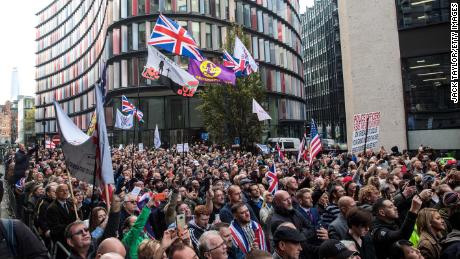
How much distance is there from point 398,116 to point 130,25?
31534 mm

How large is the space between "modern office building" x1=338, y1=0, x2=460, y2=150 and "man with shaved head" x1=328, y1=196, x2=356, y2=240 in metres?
22.9

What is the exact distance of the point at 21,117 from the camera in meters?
138

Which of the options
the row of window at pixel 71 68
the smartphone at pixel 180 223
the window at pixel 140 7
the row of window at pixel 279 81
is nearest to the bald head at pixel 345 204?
the smartphone at pixel 180 223

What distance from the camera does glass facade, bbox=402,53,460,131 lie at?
25.8m

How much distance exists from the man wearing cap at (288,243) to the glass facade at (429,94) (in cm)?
2505

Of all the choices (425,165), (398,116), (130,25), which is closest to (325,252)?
(425,165)

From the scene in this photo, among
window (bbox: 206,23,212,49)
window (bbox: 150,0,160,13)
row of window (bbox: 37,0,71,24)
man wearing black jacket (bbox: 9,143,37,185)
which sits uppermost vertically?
row of window (bbox: 37,0,71,24)

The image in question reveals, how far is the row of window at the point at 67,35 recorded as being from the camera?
63.6 meters

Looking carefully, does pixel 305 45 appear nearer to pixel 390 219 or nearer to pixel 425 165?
pixel 425 165

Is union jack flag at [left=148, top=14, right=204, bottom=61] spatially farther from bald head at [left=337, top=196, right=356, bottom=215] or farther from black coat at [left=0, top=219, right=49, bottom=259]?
black coat at [left=0, top=219, right=49, bottom=259]

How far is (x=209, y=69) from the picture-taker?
19.0 metres

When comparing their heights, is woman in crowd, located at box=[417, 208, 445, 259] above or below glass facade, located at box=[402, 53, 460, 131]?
below

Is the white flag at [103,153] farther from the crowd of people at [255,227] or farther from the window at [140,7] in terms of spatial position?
the window at [140,7]

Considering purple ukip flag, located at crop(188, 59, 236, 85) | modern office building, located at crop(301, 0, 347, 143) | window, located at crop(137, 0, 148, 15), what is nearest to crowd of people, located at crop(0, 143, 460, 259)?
purple ukip flag, located at crop(188, 59, 236, 85)
